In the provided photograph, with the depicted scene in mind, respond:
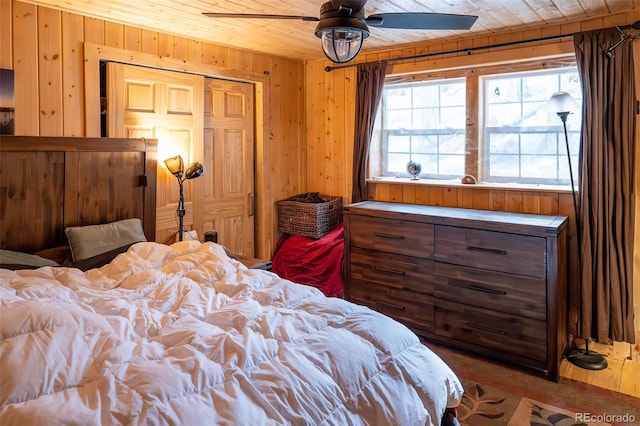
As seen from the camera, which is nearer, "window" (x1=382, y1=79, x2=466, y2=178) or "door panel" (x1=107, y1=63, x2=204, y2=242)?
"door panel" (x1=107, y1=63, x2=204, y2=242)

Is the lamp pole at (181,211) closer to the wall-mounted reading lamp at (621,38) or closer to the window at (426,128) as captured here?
the window at (426,128)

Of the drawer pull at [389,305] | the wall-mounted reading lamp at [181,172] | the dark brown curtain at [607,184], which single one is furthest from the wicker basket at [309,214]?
the dark brown curtain at [607,184]

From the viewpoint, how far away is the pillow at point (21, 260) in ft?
8.19

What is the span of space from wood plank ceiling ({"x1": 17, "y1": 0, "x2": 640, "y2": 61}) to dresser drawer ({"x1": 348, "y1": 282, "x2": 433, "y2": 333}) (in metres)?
1.89

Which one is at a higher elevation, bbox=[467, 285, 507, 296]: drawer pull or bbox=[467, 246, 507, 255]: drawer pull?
bbox=[467, 246, 507, 255]: drawer pull

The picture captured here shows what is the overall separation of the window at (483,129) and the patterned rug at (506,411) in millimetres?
1555

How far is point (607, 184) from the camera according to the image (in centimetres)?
301

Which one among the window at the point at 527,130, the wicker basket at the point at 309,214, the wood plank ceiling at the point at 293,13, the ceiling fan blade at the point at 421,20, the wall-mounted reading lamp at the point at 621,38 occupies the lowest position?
the wicker basket at the point at 309,214

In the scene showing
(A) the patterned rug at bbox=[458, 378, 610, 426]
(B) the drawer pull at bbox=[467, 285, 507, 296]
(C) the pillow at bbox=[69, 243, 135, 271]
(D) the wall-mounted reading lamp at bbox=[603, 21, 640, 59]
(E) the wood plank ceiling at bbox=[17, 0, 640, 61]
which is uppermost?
(E) the wood plank ceiling at bbox=[17, 0, 640, 61]

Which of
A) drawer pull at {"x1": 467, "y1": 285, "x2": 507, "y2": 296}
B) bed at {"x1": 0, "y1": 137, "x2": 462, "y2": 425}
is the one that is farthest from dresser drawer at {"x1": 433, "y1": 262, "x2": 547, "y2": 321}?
bed at {"x1": 0, "y1": 137, "x2": 462, "y2": 425}

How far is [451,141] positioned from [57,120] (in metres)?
2.83

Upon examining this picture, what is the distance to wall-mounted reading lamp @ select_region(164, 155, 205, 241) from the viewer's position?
135 inches

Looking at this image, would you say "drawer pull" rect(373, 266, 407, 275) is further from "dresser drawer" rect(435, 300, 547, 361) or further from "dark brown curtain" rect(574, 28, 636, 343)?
"dark brown curtain" rect(574, 28, 636, 343)

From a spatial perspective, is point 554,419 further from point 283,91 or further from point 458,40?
point 283,91
